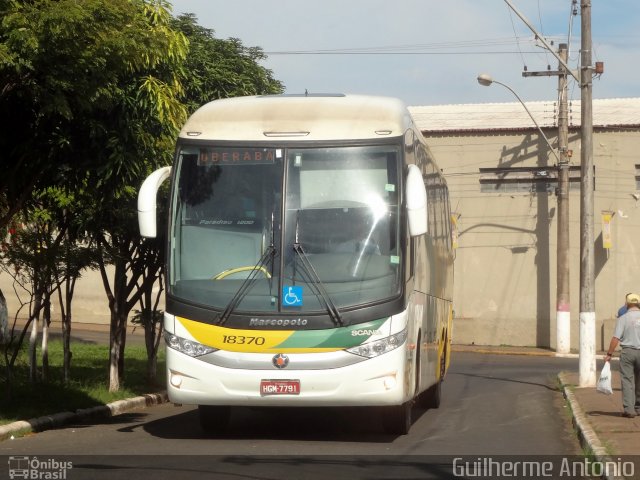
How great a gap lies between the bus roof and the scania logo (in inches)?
92.2

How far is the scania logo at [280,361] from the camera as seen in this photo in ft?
37.3

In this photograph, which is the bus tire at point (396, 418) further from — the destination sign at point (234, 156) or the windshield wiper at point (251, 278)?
the destination sign at point (234, 156)

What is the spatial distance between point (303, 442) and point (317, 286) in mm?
1725

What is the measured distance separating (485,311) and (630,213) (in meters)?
5.87

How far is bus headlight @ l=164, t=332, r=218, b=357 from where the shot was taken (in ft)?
37.7

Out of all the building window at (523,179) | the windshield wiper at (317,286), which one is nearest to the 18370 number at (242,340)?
the windshield wiper at (317,286)

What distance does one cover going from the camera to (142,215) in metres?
11.7

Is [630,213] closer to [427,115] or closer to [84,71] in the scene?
[427,115]

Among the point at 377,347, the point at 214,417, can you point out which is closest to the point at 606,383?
the point at 377,347

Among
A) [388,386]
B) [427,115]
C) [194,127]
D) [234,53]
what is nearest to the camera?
[388,386]

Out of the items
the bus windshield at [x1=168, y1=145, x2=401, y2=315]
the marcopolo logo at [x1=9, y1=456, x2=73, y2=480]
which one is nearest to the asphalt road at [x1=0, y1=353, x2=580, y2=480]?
the marcopolo logo at [x1=9, y1=456, x2=73, y2=480]

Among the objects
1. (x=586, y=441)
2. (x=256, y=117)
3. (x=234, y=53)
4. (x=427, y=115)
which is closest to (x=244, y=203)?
(x=256, y=117)

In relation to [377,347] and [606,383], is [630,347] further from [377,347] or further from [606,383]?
[377,347]

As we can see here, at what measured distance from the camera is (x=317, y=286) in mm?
11477
